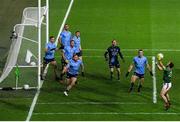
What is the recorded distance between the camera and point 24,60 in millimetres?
29453

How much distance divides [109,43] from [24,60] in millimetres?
6376

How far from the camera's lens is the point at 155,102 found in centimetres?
2653

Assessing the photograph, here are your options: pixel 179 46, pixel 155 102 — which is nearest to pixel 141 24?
pixel 179 46

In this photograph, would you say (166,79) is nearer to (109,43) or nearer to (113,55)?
(113,55)

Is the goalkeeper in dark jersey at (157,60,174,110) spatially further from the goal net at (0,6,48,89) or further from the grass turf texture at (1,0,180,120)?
the goal net at (0,6,48,89)

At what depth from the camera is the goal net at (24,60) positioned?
2884 centimetres

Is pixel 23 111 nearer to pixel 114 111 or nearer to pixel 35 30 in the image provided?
pixel 114 111

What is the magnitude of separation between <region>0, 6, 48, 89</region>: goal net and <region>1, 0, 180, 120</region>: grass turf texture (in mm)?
907

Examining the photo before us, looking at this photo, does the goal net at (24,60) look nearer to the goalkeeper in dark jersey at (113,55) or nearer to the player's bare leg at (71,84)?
the player's bare leg at (71,84)

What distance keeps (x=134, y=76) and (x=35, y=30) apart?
18.7 feet

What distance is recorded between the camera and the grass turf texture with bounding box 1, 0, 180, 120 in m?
25.8

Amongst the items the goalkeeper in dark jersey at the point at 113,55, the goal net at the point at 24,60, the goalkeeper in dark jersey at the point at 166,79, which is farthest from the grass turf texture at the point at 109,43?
the goal net at the point at 24,60

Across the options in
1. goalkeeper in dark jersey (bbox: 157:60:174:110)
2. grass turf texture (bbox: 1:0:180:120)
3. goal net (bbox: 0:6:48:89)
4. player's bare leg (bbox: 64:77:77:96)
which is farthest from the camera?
goal net (bbox: 0:6:48:89)

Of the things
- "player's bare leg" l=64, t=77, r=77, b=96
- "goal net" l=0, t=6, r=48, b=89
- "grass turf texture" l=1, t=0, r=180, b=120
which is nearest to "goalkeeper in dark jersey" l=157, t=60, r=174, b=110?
"grass turf texture" l=1, t=0, r=180, b=120
